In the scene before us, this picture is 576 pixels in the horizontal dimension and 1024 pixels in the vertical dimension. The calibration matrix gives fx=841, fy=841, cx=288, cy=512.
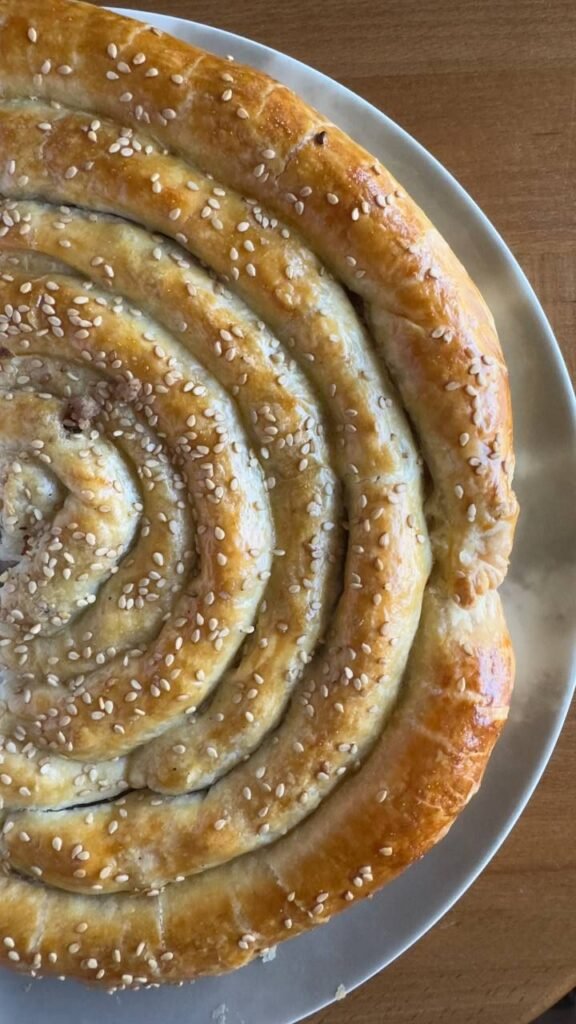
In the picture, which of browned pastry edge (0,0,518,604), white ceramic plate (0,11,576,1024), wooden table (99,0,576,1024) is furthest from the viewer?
wooden table (99,0,576,1024)

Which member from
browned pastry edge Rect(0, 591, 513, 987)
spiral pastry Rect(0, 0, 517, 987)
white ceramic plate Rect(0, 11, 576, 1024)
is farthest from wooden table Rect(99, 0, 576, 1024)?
browned pastry edge Rect(0, 591, 513, 987)

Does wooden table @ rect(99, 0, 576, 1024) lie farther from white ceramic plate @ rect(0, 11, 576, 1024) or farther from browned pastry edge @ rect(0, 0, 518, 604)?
browned pastry edge @ rect(0, 0, 518, 604)

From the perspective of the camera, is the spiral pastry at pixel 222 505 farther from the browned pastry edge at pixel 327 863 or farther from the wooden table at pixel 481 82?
the wooden table at pixel 481 82

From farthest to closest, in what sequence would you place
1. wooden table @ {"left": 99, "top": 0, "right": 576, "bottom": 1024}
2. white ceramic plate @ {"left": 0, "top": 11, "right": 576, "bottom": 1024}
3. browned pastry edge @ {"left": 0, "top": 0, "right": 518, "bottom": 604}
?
1. wooden table @ {"left": 99, "top": 0, "right": 576, "bottom": 1024}
2. white ceramic plate @ {"left": 0, "top": 11, "right": 576, "bottom": 1024}
3. browned pastry edge @ {"left": 0, "top": 0, "right": 518, "bottom": 604}

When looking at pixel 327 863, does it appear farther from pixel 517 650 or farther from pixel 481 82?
pixel 481 82

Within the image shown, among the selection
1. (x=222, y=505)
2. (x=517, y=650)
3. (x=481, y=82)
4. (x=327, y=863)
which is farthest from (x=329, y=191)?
(x=327, y=863)

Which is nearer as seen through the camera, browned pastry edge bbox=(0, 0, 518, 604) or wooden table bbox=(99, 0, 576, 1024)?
browned pastry edge bbox=(0, 0, 518, 604)

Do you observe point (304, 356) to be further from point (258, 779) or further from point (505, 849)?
point (505, 849)
